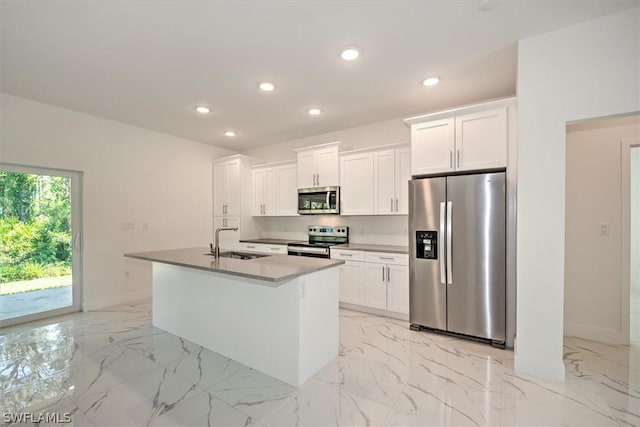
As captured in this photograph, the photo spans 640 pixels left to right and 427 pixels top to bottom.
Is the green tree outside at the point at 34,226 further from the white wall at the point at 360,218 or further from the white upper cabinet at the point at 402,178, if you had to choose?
the white upper cabinet at the point at 402,178

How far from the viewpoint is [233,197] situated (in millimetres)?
5285

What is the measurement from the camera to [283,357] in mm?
2238

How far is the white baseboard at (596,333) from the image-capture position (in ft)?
9.19

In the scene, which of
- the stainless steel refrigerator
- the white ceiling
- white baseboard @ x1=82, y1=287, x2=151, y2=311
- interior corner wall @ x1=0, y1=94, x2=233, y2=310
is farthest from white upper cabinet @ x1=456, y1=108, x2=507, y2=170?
white baseboard @ x1=82, y1=287, x2=151, y2=311

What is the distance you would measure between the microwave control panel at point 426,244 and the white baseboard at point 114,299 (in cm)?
422

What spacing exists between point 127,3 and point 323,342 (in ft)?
9.46

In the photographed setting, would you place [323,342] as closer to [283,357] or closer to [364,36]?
[283,357]

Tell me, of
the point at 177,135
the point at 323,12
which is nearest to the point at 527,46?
the point at 323,12

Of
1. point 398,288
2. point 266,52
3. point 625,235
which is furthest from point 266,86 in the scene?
point 625,235

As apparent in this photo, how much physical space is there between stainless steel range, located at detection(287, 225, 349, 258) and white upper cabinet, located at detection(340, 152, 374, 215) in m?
0.49

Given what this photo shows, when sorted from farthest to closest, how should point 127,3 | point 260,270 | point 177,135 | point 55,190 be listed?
point 177,135 → point 55,190 → point 260,270 → point 127,3

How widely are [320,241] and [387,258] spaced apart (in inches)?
58.3

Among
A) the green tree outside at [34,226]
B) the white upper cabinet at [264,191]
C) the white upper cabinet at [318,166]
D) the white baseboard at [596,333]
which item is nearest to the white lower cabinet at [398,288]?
the white upper cabinet at [318,166]

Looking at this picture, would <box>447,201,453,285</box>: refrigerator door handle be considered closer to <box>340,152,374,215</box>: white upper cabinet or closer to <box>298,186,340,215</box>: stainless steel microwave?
<box>340,152,374,215</box>: white upper cabinet
